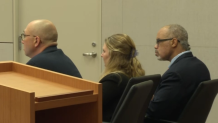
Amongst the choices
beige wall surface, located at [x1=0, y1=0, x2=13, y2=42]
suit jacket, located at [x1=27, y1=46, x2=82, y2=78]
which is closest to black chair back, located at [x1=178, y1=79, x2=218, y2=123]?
suit jacket, located at [x1=27, y1=46, x2=82, y2=78]

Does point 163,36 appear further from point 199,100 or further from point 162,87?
point 199,100

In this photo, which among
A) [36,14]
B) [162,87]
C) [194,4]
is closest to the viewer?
[162,87]

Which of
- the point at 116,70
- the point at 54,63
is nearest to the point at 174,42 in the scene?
the point at 116,70

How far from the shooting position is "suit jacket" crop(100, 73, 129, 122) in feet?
8.30

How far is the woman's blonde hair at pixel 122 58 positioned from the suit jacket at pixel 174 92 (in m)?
0.23

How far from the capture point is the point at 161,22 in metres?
4.40

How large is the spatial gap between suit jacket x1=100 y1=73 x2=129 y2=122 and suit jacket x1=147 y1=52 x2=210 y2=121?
0.88 ft

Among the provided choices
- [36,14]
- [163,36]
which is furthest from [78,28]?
[163,36]

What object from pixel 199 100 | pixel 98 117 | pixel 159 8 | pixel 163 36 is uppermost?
pixel 159 8

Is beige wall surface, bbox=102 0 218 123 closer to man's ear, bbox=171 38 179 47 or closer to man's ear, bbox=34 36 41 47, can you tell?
man's ear, bbox=171 38 179 47

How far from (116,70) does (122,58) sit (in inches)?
4.5

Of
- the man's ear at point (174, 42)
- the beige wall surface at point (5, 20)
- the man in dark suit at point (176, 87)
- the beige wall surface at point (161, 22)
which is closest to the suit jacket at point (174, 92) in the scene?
the man in dark suit at point (176, 87)

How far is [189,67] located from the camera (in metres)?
2.79

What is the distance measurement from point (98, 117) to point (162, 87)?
1449 millimetres
